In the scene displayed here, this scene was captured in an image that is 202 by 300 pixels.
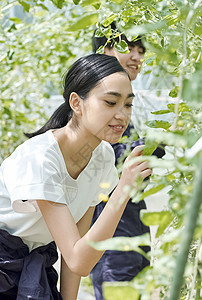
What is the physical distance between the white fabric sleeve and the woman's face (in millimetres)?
158

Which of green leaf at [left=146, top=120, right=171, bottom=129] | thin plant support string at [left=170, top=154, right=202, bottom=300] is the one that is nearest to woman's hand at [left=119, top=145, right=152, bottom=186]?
green leaf at [left=146, top=120, right=171, bottom=129]

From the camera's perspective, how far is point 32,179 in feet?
3.99

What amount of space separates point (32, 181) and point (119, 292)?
78 centimetres

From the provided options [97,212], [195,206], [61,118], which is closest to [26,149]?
[61,118]

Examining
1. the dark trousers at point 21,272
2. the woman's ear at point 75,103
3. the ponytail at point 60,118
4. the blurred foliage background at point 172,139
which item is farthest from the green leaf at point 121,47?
the dark trousers at point 21,272

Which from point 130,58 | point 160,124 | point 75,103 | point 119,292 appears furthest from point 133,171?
point 130,58

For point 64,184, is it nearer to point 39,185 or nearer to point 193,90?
point 39,185

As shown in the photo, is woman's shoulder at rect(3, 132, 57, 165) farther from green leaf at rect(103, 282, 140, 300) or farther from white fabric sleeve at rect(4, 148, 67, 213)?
green leaf at rect(103, 282, 140, 300)

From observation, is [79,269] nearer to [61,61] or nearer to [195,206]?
[195,206]

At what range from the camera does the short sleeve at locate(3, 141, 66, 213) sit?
1.19m

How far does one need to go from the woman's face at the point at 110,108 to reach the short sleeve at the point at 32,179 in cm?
15

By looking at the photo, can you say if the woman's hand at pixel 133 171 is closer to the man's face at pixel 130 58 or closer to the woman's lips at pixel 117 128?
the woman's lips at pixel 117 128

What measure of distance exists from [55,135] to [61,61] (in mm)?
1808

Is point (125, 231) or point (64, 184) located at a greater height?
point (64, 184)
